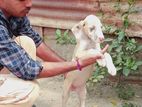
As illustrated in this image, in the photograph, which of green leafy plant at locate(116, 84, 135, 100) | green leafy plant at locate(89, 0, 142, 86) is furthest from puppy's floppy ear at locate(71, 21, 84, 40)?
green leafy plant at locate(116, 84, 135, 100)

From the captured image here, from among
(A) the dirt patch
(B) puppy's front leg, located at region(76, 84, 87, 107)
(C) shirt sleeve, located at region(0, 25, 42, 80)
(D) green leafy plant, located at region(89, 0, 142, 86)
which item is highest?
(C) shirt sleeve, located at region(0, 25, 42, 80)

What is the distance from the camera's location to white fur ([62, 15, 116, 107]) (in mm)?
3324

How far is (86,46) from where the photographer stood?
3.48 m

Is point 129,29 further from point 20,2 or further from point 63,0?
point 20,2

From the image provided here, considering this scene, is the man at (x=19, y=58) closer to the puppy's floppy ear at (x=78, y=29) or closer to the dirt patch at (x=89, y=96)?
the puppy's floppy ear at (x=78, y=29)

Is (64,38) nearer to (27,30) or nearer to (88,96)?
(88,96)

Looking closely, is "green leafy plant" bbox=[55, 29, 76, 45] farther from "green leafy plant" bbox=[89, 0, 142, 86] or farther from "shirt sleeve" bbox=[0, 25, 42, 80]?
"shirt sleeve" bbox=[0, 25, 42, 80]

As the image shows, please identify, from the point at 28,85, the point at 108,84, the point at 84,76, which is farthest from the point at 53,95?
the point at 28,85

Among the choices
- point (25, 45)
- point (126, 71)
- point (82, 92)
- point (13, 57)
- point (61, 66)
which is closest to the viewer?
point (13, 57)

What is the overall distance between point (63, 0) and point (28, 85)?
7.47 feet

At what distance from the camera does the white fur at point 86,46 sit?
131 inches

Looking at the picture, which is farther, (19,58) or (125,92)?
(125,92)

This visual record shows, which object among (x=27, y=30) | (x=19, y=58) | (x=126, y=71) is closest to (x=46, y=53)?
(x=27, y=30)

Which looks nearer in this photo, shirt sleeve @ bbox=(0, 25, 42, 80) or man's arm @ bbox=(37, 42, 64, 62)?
shirt sleeve @ bbox=(0, 25, 42, 80)
